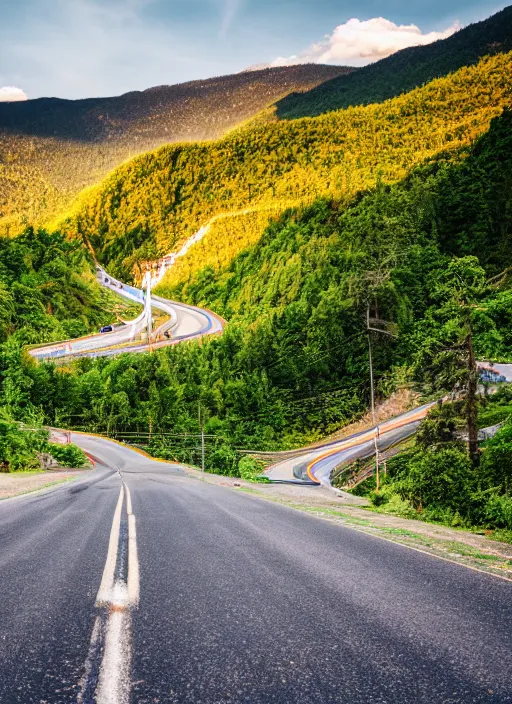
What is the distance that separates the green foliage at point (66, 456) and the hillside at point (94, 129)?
4761cm

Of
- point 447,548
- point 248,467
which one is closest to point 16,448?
point 447,548

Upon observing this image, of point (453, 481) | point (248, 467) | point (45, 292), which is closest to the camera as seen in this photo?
point (453, 481)

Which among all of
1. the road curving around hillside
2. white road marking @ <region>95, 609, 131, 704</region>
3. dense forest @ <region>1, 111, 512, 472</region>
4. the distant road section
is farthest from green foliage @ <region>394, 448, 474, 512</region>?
the distant road section

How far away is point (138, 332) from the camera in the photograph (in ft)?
185

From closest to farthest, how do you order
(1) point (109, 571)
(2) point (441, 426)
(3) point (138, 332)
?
(1) point (109, 571) → (2) point (441, 426) → (3) point (138, 332)

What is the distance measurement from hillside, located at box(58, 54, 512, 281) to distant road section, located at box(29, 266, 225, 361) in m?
15.7

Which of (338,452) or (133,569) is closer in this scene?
(133,569)

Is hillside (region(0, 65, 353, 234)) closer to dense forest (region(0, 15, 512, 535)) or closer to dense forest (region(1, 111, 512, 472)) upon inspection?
dense forest (region(0, 15, 512, 535))

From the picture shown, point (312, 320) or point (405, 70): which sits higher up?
point (405, 70)

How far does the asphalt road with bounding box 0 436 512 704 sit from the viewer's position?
90.5 inches

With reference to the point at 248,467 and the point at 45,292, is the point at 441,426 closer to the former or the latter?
the point at 248,467

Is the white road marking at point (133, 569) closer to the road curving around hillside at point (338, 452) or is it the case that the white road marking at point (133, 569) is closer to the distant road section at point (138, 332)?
the road curving around hillside at point (338, 452)

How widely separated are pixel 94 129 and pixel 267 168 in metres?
44.3

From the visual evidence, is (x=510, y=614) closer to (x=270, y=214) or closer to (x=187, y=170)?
(x=270, y=214)
